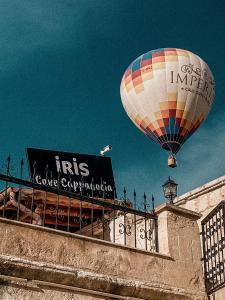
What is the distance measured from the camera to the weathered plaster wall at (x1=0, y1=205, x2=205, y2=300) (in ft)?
20.3

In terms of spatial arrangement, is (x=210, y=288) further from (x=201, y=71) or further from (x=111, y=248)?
(x=201, y=71)

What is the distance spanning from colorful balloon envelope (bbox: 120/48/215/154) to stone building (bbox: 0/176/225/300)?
562 inches

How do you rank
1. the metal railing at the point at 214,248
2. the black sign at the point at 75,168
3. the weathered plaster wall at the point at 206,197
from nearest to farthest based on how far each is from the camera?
the metal railing at the point at 214,248, the weathered plaster wall at the point at 206,197, the black sign at the point at 75,168

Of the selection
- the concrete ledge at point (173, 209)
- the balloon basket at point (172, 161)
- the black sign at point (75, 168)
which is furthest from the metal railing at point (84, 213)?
the balloon basket at point (172, 161)

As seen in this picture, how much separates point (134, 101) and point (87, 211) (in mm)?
9305

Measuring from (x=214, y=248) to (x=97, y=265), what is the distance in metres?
2.31

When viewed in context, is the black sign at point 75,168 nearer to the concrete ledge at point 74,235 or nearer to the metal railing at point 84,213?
the metal railing at point 84,213

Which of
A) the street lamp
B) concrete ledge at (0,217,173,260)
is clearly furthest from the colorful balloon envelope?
concrete ledge at (0,217,173,260)

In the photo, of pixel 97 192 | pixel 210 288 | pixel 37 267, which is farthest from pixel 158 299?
pixel 97 192

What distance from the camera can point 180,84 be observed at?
72.5ft

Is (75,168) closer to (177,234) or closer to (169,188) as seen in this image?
(169,188)

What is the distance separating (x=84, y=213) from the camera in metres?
14.5

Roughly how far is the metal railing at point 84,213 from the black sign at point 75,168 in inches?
66.2

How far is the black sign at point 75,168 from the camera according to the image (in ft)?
52.4
